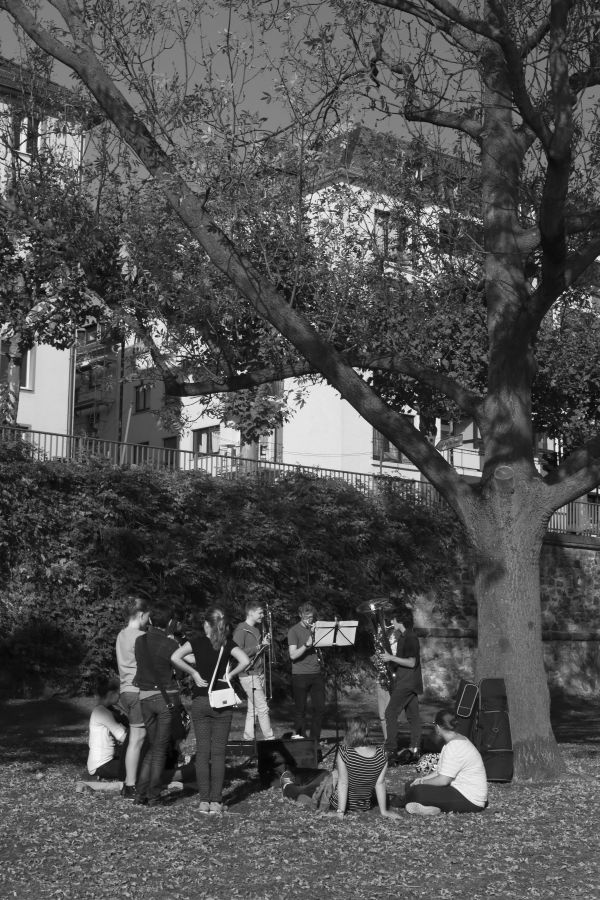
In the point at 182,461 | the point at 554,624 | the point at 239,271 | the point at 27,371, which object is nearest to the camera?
the point at 239,271

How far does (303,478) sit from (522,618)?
1243 cm

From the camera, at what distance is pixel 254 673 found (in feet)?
42.6

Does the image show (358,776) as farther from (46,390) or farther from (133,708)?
(46,390)

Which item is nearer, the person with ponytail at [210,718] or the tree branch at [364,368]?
the person with ponytail at [210,718]

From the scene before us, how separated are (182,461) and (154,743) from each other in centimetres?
1359

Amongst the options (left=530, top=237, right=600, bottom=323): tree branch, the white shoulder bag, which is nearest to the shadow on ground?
the white shoulder bag

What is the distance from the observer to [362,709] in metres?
20.2

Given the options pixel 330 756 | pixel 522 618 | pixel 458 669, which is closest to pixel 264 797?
pixel 330 756

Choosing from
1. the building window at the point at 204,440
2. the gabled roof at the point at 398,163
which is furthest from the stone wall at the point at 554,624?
the building window at the point at 204,440

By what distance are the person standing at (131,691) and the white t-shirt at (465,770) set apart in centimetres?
246

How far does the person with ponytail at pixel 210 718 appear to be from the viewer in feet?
29.9

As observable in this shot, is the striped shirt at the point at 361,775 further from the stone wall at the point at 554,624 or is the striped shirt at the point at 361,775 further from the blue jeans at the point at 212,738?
the stone wall at the point at 554,624

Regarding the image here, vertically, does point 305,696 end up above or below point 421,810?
above

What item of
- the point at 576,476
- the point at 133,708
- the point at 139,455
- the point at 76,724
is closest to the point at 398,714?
the point at 576,476
